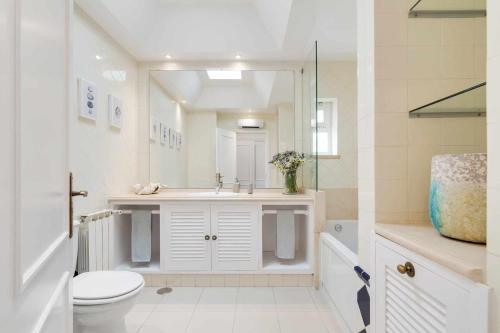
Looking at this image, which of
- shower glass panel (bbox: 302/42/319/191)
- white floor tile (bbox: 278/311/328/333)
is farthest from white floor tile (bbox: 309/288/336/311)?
shower glass panel (bbox: 302/42/319/191)

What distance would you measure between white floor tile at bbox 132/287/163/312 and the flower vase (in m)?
1.50

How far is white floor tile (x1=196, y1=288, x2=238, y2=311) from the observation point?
2111mm

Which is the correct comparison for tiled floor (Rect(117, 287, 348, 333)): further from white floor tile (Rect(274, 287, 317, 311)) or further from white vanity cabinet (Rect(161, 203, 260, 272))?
white vanity cabinet (Rect(161, 203, 260, 272))

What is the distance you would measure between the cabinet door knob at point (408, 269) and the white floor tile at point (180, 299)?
1737mm

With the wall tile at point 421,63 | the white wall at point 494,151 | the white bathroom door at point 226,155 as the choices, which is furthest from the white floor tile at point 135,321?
the wall tile at point 421,63

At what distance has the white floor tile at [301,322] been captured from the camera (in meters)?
1.81

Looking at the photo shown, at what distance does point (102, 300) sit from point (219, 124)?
209cm

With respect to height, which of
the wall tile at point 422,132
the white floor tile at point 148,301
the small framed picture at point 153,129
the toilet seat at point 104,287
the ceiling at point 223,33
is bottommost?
the white floor tile at point 148,301

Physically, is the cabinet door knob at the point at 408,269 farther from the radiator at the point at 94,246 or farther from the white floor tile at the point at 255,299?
the radiator at the point at 94,246

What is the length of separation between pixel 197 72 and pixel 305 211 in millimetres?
1898

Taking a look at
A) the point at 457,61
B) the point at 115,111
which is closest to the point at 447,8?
the point at 457,61

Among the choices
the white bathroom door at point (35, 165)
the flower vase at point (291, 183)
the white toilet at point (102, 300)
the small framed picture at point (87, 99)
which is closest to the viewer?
the white bathroom door at point (35, 165)

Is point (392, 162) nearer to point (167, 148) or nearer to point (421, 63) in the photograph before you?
point (421, 63)

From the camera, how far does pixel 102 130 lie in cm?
223
